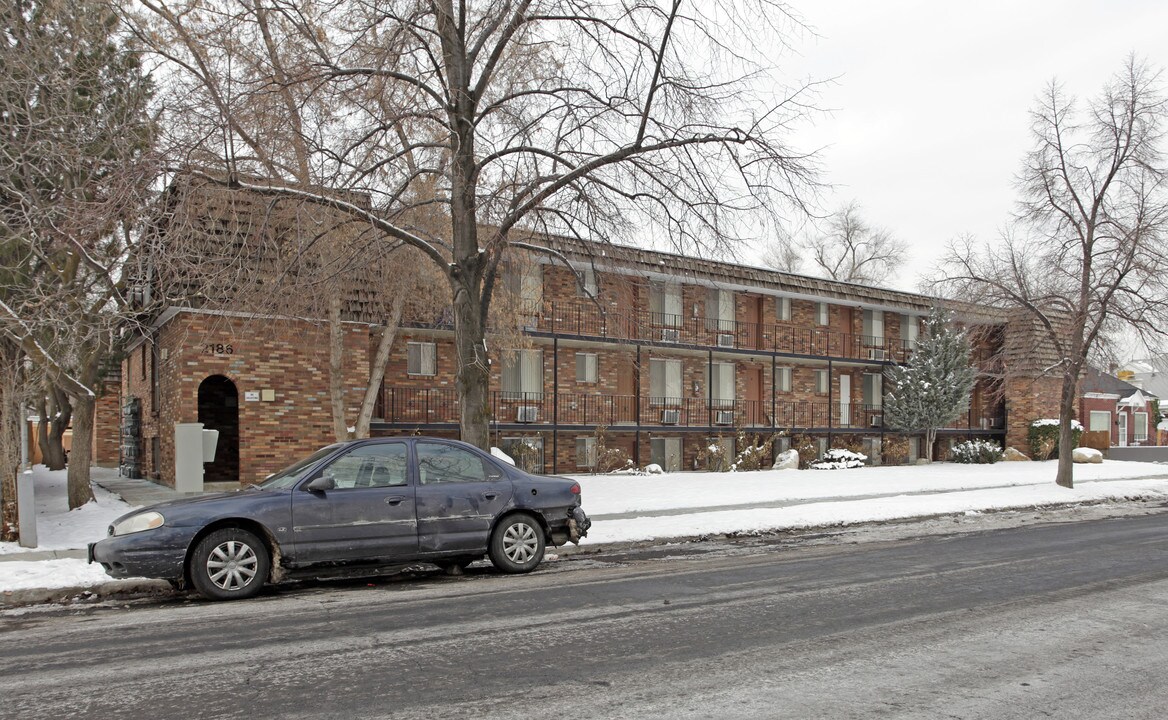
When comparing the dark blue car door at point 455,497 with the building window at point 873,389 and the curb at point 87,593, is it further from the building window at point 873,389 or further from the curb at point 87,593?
the building window at point 873,389

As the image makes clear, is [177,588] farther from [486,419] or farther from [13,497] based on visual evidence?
[486,419]

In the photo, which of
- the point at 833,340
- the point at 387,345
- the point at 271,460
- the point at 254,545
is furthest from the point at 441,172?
the point at 833,340

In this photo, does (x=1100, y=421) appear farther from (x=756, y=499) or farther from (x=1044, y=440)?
(x=756, y=499)

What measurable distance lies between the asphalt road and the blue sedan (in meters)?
0.32

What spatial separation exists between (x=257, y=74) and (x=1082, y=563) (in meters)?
13.0

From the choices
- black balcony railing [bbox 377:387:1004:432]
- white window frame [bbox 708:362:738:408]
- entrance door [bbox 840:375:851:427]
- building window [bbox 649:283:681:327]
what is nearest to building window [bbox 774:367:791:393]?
black balcony railing [bbox 377:387:1004:432]

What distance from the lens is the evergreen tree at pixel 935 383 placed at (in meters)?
32.4

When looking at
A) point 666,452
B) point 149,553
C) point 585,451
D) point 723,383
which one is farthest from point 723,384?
point 149,553

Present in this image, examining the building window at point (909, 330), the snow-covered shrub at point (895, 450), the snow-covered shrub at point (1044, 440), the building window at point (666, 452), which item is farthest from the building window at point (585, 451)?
the snow-covered shrub at point (1044, 440)

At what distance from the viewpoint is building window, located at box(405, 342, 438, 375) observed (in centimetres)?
2425

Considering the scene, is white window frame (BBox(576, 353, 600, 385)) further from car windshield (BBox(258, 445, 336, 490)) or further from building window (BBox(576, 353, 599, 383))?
car windshield (BBox(258, 445, 336, 490))

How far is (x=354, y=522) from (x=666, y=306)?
21.4 metres

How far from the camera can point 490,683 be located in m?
5.39

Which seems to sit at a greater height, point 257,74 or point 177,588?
point 257,74
